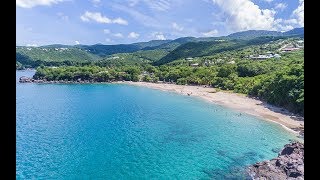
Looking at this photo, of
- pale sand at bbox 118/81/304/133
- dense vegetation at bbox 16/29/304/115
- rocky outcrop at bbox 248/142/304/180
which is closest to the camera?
rocky outcrop at bbox 248/142/304/180

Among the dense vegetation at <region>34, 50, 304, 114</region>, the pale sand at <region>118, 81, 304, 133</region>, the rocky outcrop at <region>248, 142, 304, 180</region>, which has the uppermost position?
the dense vegetation at <region>34, 50, 304, 114</region>

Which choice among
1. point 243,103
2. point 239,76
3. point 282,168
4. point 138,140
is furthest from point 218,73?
point 282,168

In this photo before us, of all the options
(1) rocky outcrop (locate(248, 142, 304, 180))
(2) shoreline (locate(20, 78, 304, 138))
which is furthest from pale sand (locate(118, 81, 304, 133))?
(1) rocky outcrop (locate(248, 142, 304, 180))

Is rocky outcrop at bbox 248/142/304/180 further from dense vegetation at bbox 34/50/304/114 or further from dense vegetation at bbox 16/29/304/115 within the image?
dense vegetation at bbox 16/29/304/115

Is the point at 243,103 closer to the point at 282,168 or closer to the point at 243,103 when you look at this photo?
the point at 243,103

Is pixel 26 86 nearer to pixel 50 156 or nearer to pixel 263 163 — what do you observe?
pixel 50 156
